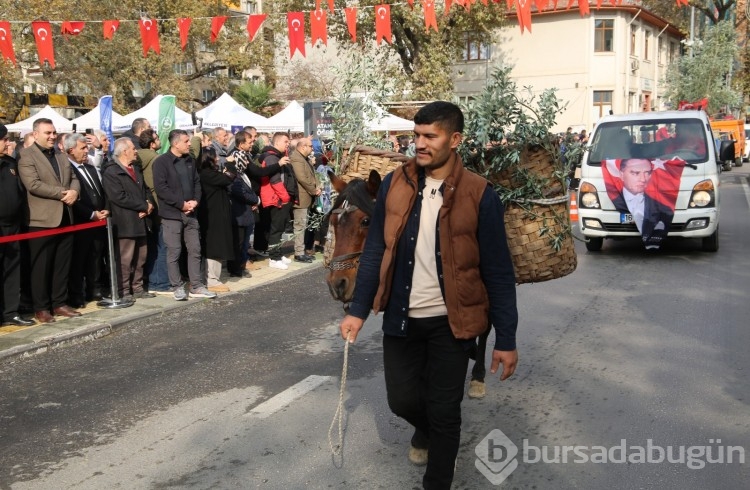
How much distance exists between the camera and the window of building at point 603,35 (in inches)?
1816

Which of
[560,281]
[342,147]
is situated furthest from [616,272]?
[342,147]

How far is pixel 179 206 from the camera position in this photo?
9.33 meters

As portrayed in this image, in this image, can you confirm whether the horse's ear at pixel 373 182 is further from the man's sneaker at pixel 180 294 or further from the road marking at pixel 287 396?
the man's sneaker at pixel 180 294

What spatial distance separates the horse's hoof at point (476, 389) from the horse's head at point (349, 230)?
68.1 inches

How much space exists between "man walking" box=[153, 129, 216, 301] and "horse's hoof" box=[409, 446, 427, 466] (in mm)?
5757

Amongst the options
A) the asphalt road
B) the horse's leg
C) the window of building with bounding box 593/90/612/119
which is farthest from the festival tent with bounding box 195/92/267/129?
the window of building with bounding box 593/90/612/119

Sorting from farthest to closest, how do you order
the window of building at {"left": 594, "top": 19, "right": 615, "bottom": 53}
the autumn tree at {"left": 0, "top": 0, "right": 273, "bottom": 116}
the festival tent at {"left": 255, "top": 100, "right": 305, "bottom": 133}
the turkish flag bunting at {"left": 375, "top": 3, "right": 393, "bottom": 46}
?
1. the window of building at {"left": 594, "top": 19, "right": 615, "bottom": 53}
2. the autumn tree at {"left": 0, "top": 0, "right": 273, "bottom": 116}
3. the festival tent at {"left": 255, "top": 100, "right": 305, "bottom": 133}
4. the turkish flag bunting at {"left": 375, "top": 3, "right": 393, "bottom": 46}

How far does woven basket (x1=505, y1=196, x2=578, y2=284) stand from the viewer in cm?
499

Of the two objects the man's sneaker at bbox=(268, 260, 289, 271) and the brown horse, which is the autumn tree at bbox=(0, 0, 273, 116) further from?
the brown horse

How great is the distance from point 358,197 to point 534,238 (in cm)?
126

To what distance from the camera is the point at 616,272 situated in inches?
415

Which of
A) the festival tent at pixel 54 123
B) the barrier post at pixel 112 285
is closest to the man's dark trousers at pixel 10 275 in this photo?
the barrier post at pixel 112 285

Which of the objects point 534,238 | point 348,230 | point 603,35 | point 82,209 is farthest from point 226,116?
point 603,35

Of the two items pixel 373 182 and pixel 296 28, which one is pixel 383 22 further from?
pixel 373 182
